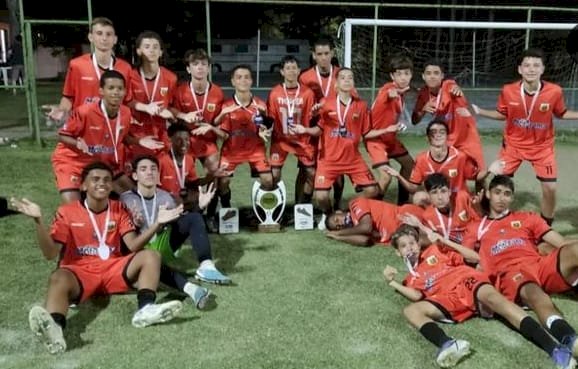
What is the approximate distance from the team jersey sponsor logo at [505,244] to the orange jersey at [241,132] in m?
2.85

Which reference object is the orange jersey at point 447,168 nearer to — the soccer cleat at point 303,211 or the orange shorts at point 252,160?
the soccer cleat at point 303,211

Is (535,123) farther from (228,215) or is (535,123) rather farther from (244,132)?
(228,215)

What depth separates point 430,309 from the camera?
4.08 m

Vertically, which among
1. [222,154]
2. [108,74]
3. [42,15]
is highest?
[42,15]

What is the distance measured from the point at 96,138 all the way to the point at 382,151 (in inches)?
117

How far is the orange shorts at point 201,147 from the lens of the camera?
6.44 metres

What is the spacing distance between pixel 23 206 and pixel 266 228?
2.88 meters

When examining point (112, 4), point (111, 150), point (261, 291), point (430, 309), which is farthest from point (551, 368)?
point (112, 4)

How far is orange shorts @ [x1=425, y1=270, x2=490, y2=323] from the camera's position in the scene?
411 centimetres

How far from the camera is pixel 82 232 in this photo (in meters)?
4.35

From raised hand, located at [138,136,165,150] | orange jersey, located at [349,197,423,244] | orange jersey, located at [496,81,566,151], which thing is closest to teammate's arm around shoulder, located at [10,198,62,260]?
raised hand, located at [138,136,165,150]

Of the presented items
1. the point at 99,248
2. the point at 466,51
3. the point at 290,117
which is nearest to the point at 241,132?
the point at 290,117

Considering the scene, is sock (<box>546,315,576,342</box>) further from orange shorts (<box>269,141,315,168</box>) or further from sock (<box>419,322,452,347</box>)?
orange shorts (<box>269,141,315,168</box>)

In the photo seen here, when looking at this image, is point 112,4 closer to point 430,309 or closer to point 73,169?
point 73,169
